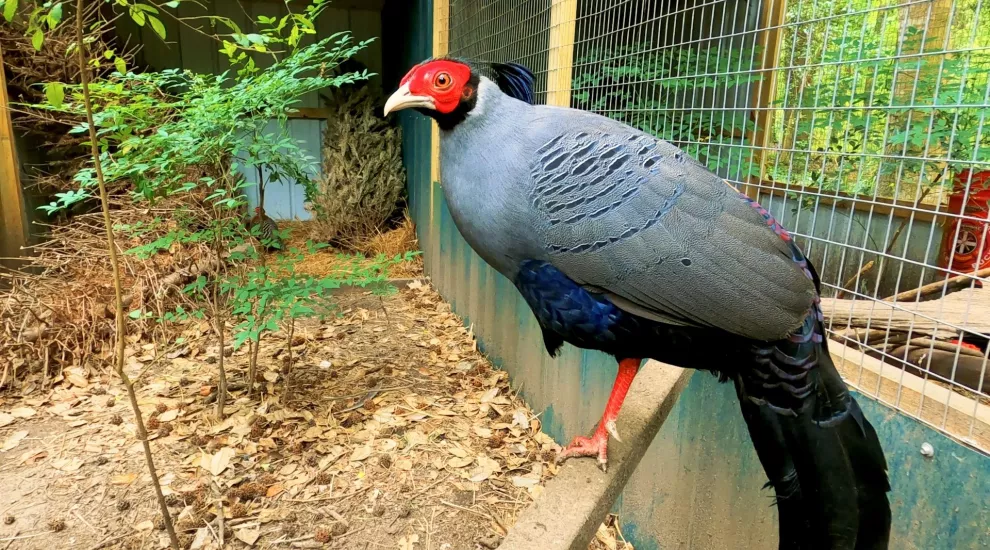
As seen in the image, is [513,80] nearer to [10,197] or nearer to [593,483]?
[593,483]

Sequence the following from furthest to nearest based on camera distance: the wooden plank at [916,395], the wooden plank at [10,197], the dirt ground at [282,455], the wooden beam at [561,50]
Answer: the wooden plank at [10,197]
the wooden beam at [561,50]
the dirt ground at [282,455]
the wooden plank at [916,395]

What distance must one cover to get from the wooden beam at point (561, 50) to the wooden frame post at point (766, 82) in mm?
777

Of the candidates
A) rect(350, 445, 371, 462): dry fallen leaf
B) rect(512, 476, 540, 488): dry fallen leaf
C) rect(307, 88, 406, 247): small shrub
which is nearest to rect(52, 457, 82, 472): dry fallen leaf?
rect(350, 445, 371, 462): dry fallen leaf

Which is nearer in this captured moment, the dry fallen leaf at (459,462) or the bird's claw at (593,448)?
the bird's claw at (593,448)

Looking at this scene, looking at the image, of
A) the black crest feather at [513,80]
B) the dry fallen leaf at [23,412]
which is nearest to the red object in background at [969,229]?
the black crest feather at [513,80]

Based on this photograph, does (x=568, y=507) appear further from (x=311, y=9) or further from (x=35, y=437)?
(x=35, y=437)

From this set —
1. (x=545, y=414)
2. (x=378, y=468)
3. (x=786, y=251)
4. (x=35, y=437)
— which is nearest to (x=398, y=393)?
(x=378, y=468)

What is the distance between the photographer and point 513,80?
1557mm

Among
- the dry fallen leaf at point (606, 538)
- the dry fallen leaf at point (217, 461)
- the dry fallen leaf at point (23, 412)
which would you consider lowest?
the dry fallen leaf at point (606, 538)

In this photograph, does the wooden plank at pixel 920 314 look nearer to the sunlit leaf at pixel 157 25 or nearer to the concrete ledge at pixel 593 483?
the concrete ledge at pixel 593 483

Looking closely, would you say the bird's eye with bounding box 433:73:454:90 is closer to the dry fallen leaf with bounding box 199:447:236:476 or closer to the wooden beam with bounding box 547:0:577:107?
the wooden beam with bounding box 547:0:577:107

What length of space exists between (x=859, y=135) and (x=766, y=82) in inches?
15.6

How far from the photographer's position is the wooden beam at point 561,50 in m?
2.31

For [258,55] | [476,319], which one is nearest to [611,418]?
[476,319]
